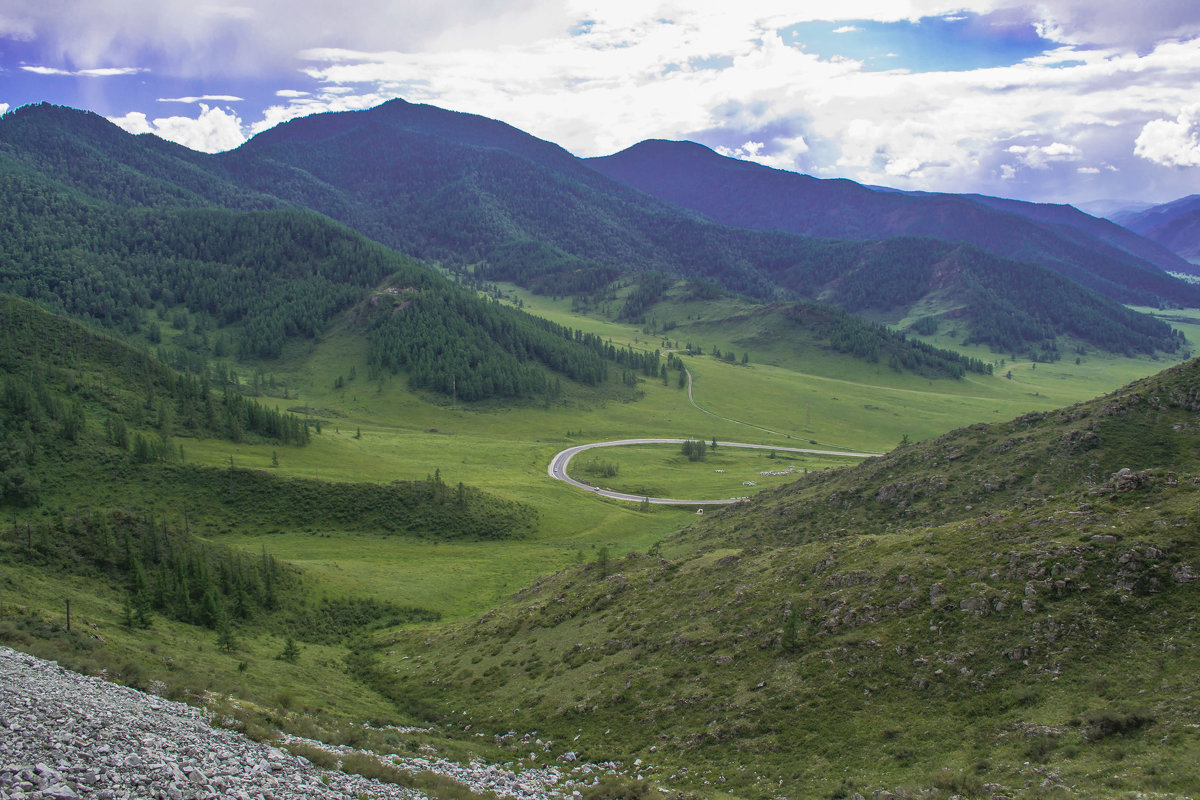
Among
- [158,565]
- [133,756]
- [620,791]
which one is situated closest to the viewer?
[133,756]

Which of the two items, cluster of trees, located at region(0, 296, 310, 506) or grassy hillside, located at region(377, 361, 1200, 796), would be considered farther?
cluster of trees, located at region(0, 296, 310, 506)

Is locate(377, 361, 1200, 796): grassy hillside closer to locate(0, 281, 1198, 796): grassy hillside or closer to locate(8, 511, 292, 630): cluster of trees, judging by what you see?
locate(0, 281, 1198, 796): grassy hillside

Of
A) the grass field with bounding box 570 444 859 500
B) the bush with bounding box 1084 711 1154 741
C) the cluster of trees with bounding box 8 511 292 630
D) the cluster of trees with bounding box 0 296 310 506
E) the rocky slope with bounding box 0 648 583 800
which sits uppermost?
the cluster of trees with bounding box 0 296 310 506

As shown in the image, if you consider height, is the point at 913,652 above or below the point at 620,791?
above

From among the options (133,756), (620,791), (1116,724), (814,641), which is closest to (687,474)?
(814,641)

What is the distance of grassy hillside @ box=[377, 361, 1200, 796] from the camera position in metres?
29.3

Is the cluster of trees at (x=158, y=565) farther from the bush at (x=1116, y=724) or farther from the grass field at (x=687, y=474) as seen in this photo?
the grass field at (x=687, y=474)

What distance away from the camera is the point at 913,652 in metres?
37.5

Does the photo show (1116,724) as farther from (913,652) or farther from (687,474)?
(687,474)

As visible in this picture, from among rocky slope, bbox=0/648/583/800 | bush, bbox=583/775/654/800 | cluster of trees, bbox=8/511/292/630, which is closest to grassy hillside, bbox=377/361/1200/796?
bush, bbox=583/775/654/800

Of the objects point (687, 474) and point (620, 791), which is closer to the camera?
point (620, 791)

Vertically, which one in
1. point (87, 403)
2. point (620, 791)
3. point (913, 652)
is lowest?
point (620, 791)

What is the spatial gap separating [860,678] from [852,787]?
9002 mm

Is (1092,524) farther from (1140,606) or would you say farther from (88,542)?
(88,542)
